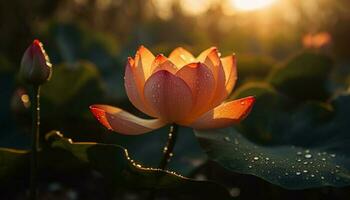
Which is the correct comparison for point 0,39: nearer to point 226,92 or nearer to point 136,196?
point 136,196

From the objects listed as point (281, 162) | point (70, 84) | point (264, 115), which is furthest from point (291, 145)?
point (70, 84)

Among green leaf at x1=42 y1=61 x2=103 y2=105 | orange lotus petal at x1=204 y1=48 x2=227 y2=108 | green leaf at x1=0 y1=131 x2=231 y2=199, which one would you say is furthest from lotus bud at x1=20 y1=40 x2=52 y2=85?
green leaf at x1=42 y1=61 x2=103 y2=105

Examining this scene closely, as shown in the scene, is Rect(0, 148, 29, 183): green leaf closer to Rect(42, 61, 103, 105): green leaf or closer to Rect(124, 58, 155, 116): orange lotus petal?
Rect(124, 58, 155, 116): orange lotus petal

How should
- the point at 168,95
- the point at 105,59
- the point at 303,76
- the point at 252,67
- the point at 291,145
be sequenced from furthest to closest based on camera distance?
the point at 105,59, the point at 252,67, the point at 303,76, the point at 291,145, the point at 168,95

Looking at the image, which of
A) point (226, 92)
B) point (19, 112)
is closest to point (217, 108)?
point (226, 92)

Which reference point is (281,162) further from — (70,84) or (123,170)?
(70,84)

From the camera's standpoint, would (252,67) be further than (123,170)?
Yes
